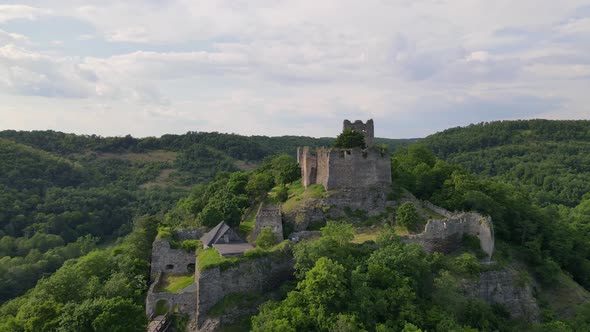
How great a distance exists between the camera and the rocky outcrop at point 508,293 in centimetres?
3145

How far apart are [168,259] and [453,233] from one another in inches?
810

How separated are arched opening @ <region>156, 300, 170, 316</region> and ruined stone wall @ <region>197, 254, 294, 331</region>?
223 cm

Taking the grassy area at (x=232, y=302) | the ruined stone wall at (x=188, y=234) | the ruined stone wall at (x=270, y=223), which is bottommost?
the grassy area at (x=232, y=302)

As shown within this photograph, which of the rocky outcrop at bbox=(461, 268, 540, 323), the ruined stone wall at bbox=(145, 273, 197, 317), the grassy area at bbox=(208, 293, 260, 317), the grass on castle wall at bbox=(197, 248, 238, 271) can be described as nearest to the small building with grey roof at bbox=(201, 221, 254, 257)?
the grass on castle wall at bbox=(197, 248, 238, 271)

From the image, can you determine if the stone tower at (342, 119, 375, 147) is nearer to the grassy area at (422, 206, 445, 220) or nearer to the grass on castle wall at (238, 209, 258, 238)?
the grassy area at (422, 206, 445, 220)

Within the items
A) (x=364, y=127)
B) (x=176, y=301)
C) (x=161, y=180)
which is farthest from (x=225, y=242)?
(x=161, y=180)

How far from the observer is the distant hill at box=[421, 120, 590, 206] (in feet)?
315

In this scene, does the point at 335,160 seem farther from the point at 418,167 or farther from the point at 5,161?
the point at 5,161

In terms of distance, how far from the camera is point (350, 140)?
139 feet

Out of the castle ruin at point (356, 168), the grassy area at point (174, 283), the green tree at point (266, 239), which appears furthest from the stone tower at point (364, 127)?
the grassy area at point (174, 283)

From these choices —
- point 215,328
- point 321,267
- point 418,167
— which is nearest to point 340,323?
point 321,267

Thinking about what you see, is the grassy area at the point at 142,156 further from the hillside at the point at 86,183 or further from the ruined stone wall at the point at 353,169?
the ruined stone wall at the point at 353,169

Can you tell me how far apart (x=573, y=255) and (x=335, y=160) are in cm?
2482

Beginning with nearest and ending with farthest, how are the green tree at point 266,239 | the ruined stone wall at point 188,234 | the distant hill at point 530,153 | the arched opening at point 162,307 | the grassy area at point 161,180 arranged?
the arched opening at point 162,307 → the green tree at point 266,239 → the ruined stone wall at point 188,234 → the distant hill at point 530,153 → the grassy area at point 161,180
